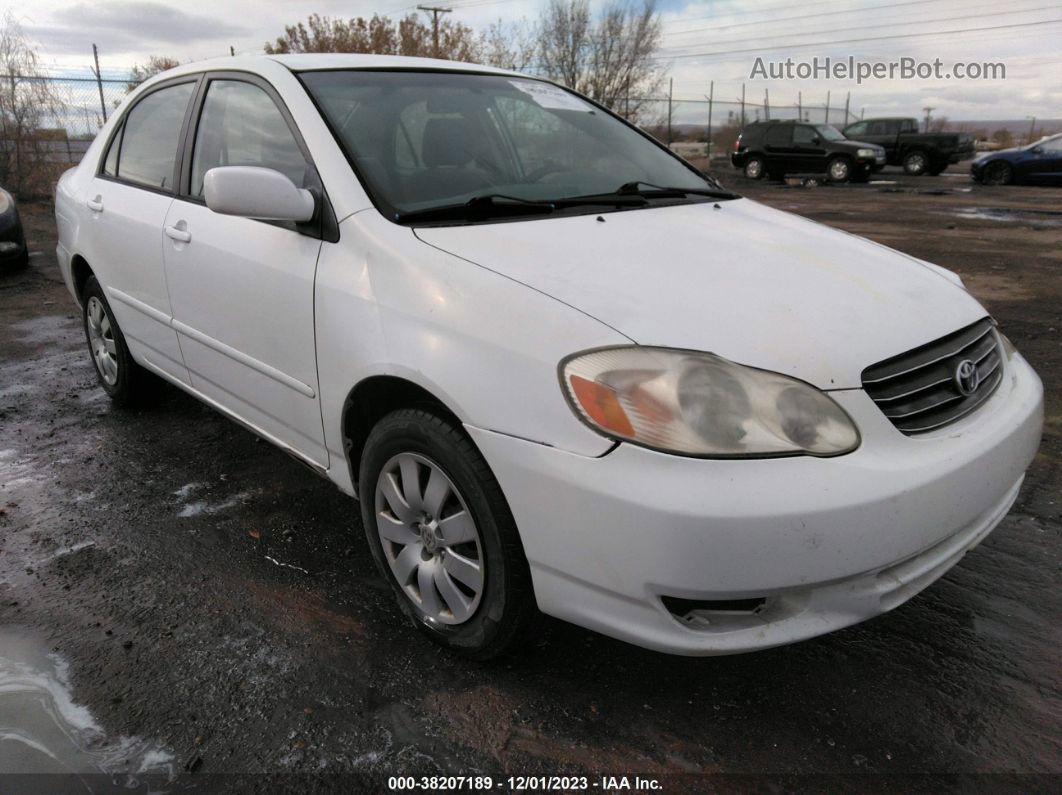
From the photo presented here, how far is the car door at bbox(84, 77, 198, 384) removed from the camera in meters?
3.40

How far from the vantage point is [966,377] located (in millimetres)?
2102

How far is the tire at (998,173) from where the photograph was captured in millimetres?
18797

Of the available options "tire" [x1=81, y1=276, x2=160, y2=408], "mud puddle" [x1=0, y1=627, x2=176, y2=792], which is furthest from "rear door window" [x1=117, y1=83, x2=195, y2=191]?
"mud puddle" [x1=0, y1=627, x2=176, y2=792]

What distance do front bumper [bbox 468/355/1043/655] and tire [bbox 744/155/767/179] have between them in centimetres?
2124

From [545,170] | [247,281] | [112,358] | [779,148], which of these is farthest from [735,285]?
[779,148]

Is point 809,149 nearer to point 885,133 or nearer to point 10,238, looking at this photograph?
point 885,133

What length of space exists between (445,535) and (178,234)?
71.1 inches

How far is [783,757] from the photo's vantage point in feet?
6.39

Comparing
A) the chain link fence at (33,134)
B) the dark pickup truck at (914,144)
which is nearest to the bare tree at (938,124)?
the dark pickup truck at (914,144)

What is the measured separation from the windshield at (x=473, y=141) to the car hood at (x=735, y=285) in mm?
330

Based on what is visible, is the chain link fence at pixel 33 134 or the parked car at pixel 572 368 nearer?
the parked car at pixel 572 368

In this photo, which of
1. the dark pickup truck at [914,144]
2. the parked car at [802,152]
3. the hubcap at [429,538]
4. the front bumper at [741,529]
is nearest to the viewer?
the front bumper at [741,529]

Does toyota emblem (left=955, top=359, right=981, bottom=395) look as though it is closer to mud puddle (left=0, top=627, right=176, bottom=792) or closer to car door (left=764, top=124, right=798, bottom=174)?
mud puddle (left=0, top=627, right=176, bottom=792)

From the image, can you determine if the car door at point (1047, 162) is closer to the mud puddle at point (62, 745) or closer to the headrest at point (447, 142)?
the headrest at point (447, 142)
